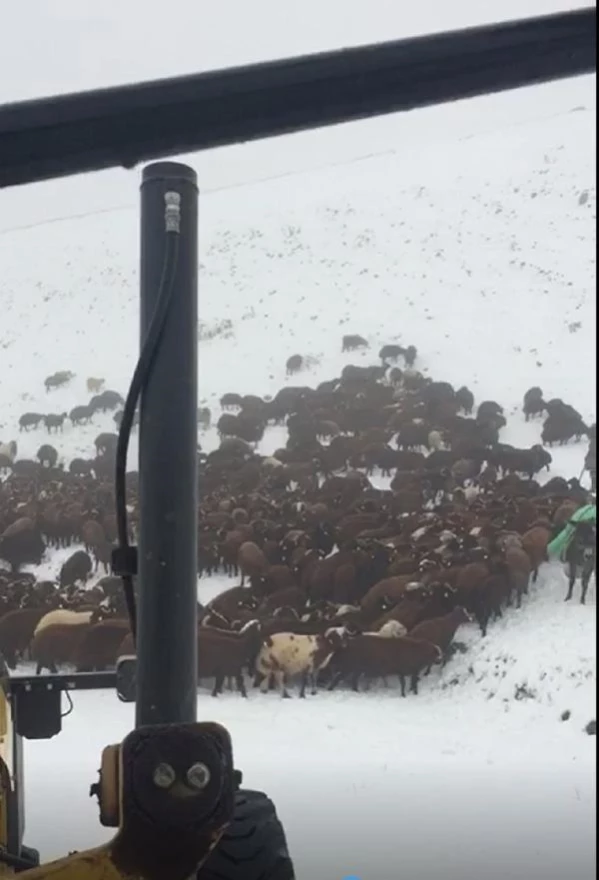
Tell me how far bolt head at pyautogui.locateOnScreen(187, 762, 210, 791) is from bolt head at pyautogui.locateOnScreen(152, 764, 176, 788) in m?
0.02

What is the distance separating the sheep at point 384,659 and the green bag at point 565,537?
1775mm

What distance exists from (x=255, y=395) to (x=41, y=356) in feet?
13.3

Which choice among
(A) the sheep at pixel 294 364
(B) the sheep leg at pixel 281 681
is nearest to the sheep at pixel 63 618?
(B) the sheep leg at pixel 281 681

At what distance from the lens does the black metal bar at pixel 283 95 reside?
1.19m

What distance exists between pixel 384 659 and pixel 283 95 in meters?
8.71

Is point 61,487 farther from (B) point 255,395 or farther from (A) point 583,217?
(A) point 583,217

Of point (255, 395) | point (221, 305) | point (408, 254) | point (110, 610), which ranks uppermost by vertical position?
point (408, 254)

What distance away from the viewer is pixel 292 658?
9.77 meters

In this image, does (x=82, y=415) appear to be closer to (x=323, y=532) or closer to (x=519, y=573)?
(x=323, y=532)

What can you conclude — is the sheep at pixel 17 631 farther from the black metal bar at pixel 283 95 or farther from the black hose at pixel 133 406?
the black metal bar at pixel 283 95

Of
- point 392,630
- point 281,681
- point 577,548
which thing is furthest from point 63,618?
point 577,548

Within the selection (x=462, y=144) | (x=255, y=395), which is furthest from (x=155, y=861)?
(x=462, y=144)

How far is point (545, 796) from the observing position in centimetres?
639

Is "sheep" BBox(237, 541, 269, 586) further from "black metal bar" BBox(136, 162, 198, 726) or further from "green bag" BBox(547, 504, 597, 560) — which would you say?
"black metal bar" BBox(136, 162, 198, 726)
